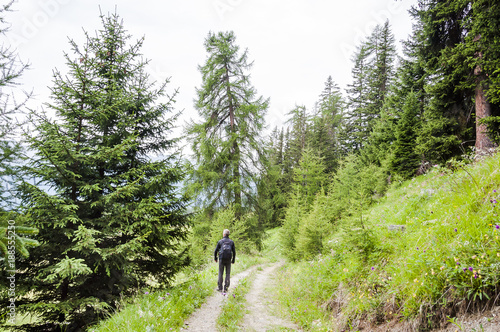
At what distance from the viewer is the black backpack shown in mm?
8238

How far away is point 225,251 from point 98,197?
4.73 m

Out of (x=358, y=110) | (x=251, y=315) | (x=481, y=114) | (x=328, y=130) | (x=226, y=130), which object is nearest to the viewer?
(x=251, y=315)

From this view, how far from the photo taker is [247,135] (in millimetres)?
18688

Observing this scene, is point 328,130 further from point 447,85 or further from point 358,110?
point 447,85

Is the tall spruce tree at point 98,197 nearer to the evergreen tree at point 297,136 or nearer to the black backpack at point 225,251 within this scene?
the black backpack at point 225,251

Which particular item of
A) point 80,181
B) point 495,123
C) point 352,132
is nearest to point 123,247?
point 80,181

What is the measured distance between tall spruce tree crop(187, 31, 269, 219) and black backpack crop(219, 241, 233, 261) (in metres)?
9.18

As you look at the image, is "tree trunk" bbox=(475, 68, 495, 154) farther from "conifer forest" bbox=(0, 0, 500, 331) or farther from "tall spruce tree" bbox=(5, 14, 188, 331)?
"tall spruce tree" bbox=(5, 14, 188, 331)

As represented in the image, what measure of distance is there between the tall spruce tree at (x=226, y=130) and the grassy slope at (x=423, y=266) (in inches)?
475

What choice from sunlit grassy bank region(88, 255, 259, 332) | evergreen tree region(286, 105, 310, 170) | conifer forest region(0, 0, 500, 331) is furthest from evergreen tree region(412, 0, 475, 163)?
evergreen tree region(286, 105, 310, 170)

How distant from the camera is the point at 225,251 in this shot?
8297mm

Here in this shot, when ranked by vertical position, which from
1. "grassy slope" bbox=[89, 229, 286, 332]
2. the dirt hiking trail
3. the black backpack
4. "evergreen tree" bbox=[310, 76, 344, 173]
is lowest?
the dirt hiking trail

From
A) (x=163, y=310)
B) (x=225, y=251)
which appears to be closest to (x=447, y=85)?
(x=225, y=251)

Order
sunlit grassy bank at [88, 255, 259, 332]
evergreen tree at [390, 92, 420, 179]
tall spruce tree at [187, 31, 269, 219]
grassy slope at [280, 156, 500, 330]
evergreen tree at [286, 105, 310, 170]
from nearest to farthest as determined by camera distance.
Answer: grassy slope at [280, 156, 500, 330] → sunlit grassy bank at [88, 255, 259, 332] → evergreen tree at [390, 92, 420, 179] → tall spruce tree at [187, 31, 269, 219] → evergreen tree at [286, 105, 310, 170]
